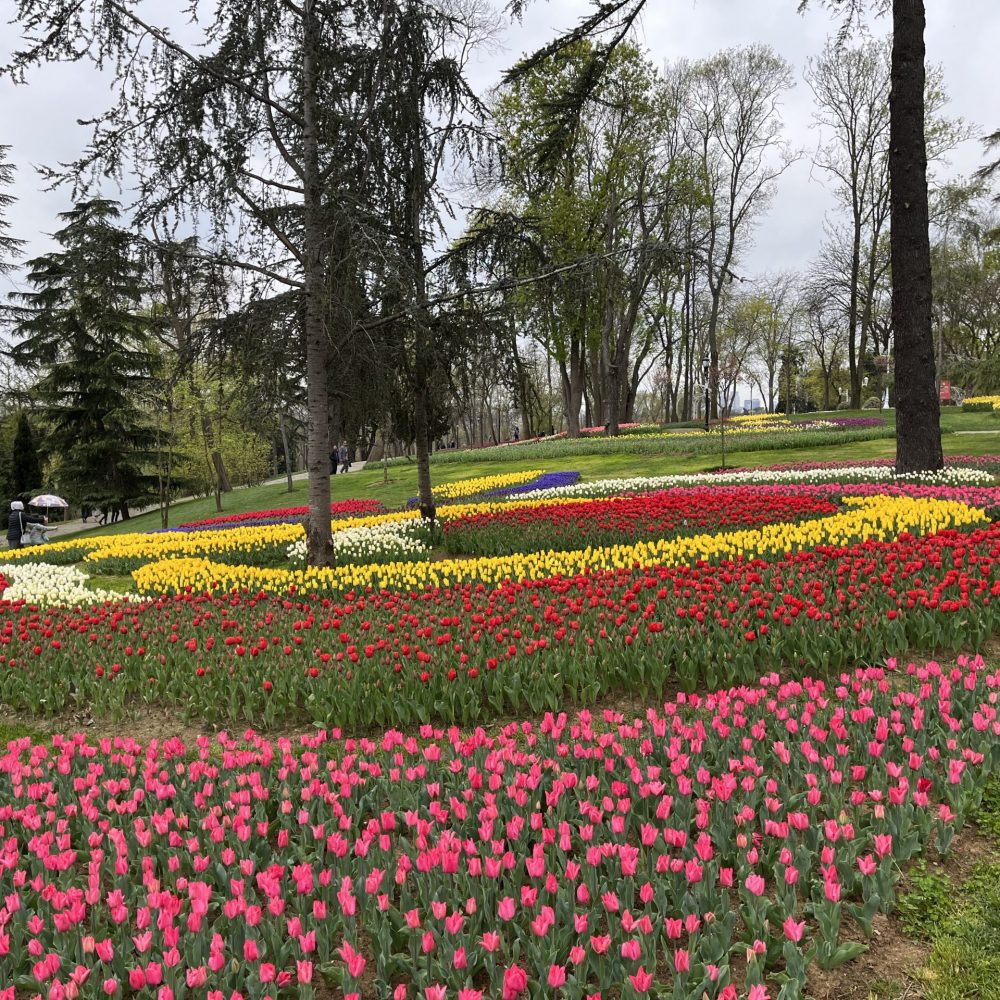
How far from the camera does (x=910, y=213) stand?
11242 millimetres

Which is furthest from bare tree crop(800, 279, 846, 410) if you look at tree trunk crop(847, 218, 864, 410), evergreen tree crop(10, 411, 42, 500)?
evergreen tree crop(10, 411, 42, 500)

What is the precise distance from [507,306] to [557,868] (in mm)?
8597

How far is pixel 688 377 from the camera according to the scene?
48.0 metres

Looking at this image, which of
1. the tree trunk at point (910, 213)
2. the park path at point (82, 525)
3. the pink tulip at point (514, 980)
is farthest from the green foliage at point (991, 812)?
the park path at point (82, 525)

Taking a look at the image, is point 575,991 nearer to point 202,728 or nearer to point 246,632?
point 202,728

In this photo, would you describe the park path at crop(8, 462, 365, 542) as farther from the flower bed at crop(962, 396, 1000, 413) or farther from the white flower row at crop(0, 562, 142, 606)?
the flower bed at crop(962, 396, 1000, 413)

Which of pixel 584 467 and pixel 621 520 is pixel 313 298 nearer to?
pixel 621 520

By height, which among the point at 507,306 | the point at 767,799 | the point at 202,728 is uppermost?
the point at 507,306

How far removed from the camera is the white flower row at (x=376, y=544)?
33.1 feet

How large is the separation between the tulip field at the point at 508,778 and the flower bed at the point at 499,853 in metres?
0.01

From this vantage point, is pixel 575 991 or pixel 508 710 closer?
pixel 575 991

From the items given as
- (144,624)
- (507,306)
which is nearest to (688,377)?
(507,306)

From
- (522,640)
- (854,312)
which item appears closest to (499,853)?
(522,640)

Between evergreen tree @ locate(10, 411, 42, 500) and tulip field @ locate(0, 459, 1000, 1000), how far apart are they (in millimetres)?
39243
